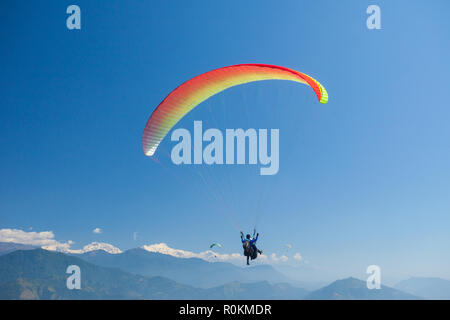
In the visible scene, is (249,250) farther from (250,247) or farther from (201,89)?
(201,89)

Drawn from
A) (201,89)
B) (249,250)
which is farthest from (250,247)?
(201,89)

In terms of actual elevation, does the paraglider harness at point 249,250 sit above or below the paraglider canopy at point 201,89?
below

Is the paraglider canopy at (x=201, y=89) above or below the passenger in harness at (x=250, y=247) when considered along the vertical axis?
above

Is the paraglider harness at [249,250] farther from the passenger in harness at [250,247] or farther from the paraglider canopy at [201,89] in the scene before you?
the paraglider canopy at [201,89]

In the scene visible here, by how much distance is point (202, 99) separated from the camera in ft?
60.5

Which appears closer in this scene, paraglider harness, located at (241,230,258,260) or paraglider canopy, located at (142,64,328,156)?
paraglider canopy, located at (142,64,328,156)

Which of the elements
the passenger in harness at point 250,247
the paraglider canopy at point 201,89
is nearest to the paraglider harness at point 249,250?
the passenger in harness at point 250,247

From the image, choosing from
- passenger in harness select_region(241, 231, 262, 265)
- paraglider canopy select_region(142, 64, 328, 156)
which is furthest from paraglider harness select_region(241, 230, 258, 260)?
paraglider canopy select_region(142, 64, 328, 156)

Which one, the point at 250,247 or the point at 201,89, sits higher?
the point at 201,89

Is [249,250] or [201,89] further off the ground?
[201,89]

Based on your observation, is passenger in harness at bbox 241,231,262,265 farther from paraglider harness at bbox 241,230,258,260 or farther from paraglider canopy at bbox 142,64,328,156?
paraglider canopy at bbox 142,64,328,156

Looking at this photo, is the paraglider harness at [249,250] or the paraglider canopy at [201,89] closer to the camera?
the paraglider canopy at [201,89]

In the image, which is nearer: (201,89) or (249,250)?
(249,250)
